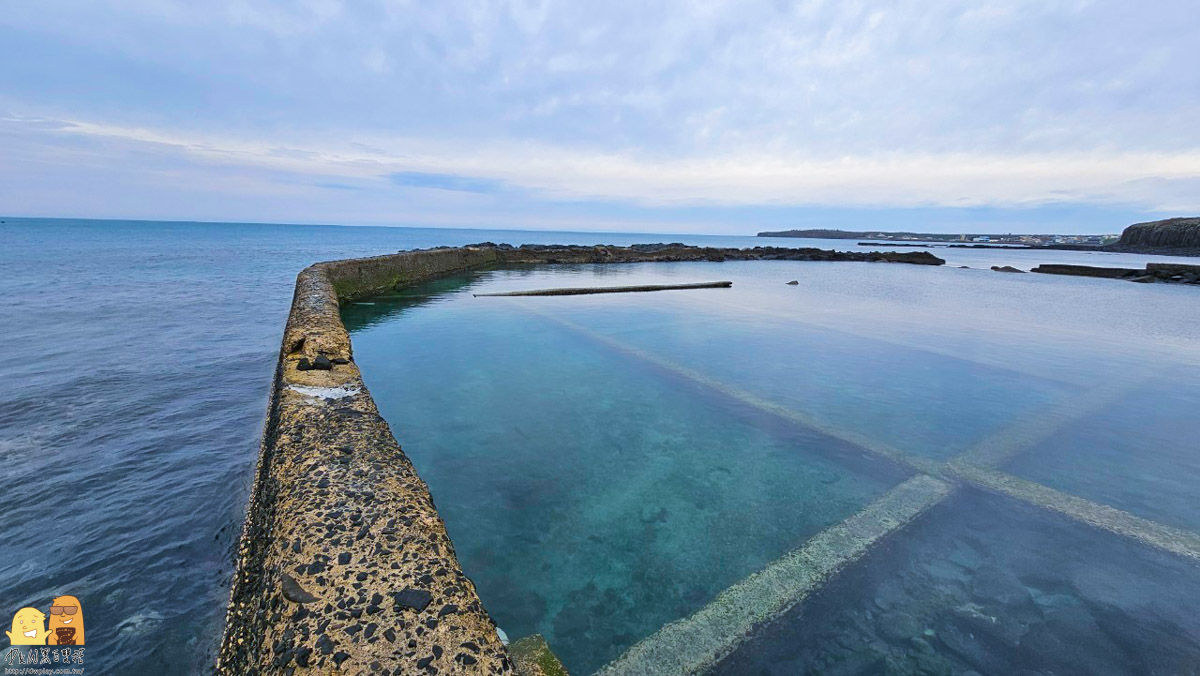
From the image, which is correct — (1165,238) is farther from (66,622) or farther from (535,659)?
(66,622)

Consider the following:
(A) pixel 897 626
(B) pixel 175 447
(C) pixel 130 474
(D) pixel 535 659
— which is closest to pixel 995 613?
(A) pixel 897 626

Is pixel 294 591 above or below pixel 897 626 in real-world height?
above

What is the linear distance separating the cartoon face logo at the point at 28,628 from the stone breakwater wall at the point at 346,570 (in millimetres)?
1200

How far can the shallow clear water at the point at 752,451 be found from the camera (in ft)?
10.0

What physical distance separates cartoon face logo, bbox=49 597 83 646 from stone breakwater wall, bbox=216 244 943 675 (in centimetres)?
102

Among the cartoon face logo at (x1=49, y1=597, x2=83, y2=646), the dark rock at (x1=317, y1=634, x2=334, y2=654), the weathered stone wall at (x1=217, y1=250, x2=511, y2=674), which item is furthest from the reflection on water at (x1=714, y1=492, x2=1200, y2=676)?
the cartoon face logo at (x1=49, y1=597, x2=83, y2=646)

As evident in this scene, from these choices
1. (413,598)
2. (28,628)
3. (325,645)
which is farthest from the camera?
(28,628)

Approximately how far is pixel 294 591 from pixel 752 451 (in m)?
4.71

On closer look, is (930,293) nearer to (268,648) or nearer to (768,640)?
(768,640)

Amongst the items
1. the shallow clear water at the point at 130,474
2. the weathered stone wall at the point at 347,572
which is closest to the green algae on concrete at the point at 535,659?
the weathered stone wall at the point at 347,572

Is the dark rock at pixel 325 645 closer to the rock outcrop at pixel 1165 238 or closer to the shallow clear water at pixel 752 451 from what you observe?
the shallow clear water at pixel 752 451

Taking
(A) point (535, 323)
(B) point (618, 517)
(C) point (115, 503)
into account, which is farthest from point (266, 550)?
(A) point (535, 323)

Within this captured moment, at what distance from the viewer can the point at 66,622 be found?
282 cm

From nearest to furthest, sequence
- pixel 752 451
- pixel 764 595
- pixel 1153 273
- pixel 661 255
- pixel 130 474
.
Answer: pixel 764 595, pixel 130 474, pixel 752 451, pixel 1153 273, pixel 661 255
